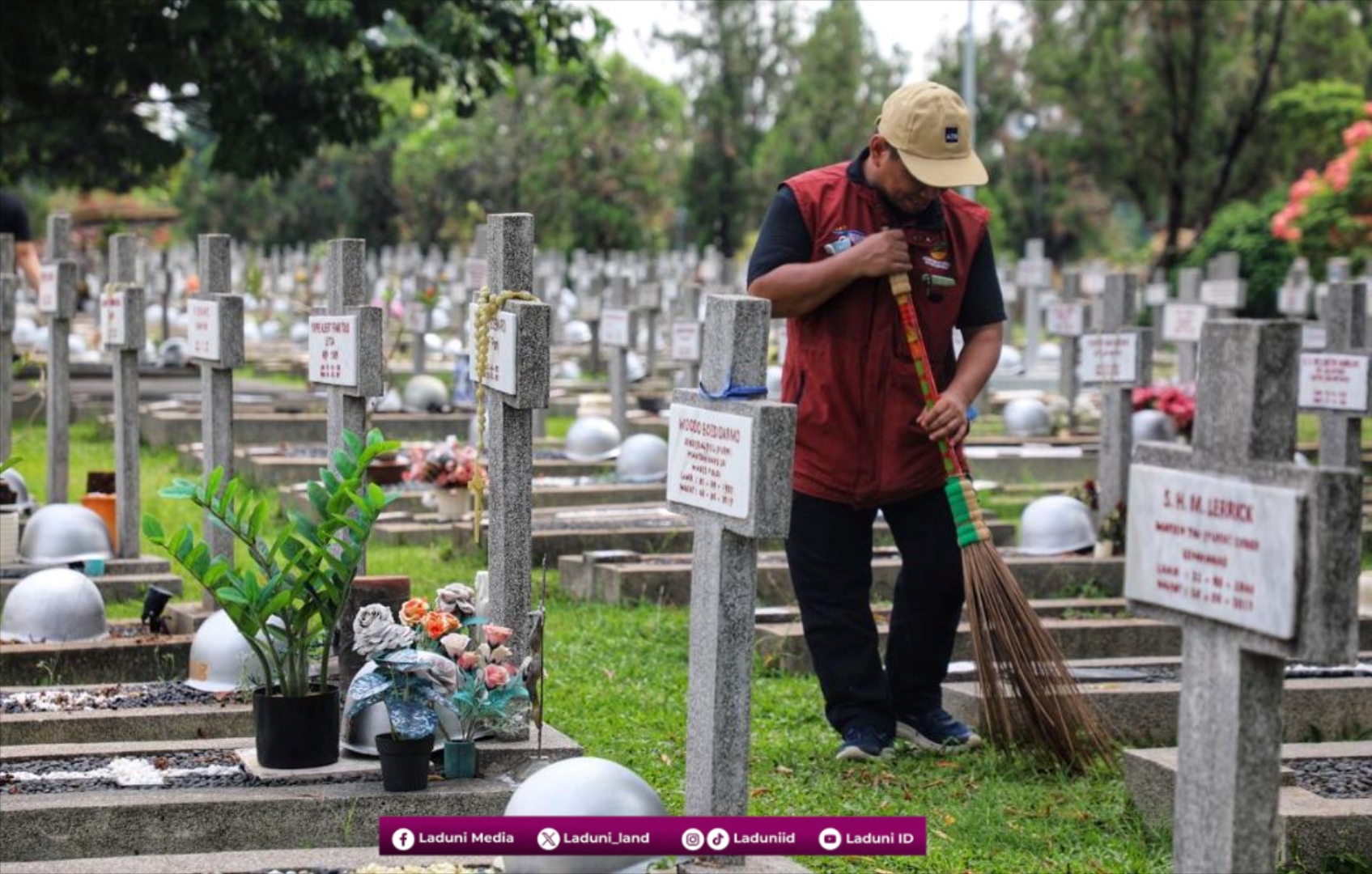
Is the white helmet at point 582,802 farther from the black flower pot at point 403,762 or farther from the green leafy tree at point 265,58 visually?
the green leafy tree at point 265,58

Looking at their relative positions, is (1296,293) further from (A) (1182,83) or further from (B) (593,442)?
(B) (593,442)

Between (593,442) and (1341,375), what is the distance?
19.5 feet

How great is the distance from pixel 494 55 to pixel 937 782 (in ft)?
46.6

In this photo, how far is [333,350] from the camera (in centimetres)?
720

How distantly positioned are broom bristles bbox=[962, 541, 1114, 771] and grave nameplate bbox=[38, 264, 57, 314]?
6.20m

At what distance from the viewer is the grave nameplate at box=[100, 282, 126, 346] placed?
32.8ft

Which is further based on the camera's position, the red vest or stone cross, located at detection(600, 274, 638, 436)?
stone cross, located at detection(600, 274, 638, 436)

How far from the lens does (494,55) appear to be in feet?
65.0

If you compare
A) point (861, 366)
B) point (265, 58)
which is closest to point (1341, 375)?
point (861, 366)

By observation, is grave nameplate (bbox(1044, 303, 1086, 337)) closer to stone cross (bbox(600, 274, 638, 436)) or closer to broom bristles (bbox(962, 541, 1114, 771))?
stone cross (bbox(600, 274, 638, 436))

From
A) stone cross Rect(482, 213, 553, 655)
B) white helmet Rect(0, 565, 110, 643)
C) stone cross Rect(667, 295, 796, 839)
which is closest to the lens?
stone cross Rect(667, 295, 796, 839)

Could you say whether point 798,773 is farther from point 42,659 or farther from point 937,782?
point 42,659

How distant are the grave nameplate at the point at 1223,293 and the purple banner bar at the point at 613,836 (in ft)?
52.2

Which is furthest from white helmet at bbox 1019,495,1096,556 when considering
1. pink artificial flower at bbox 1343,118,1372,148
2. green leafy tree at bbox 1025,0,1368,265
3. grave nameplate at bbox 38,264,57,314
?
green leafy tree at bbox 1025,0,1368,265
